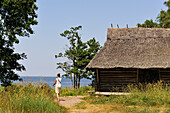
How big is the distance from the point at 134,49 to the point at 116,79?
8.60ft

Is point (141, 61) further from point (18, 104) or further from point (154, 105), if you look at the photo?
point (18, 104)

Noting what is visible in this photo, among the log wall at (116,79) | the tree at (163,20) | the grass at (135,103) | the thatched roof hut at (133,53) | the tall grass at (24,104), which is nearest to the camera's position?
the tall grass at (24,104)

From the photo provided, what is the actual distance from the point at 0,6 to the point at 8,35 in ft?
8.08

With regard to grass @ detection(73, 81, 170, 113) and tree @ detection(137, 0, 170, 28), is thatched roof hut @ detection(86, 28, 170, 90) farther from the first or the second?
tree @ detection(137, 0, 170, 28)

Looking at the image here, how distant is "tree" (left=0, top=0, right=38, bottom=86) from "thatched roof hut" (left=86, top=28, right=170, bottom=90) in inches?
228

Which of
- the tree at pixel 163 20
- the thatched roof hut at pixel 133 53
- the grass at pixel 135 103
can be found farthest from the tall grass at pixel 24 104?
the tree at pixel 163 20

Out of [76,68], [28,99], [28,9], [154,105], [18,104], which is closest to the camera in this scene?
[18,104]

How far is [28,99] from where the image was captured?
862cm

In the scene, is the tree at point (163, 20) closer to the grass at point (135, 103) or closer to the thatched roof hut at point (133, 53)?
the thatched roof hut at point (133, 53)

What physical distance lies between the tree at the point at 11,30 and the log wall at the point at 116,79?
21.1 feet

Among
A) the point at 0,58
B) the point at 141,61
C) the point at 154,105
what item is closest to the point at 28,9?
the point at 0,58

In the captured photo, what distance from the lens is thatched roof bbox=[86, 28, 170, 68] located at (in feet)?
51.2

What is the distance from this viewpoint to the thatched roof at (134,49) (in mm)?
15594

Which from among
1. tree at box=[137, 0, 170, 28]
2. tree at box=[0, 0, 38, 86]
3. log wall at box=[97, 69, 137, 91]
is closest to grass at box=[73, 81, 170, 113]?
log wall at box=[97, 69, 137, 91]
